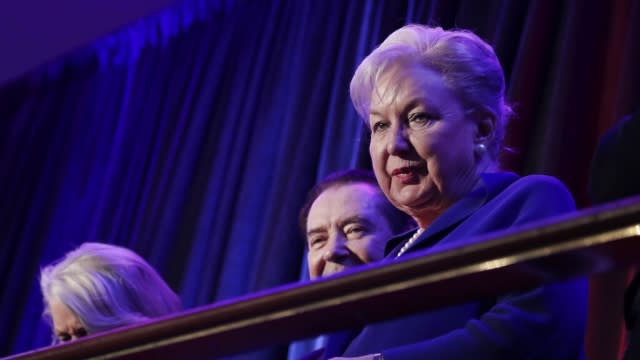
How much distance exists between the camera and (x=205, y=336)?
906mm

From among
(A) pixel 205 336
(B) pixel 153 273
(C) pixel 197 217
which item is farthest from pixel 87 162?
(A) pixel 205 336

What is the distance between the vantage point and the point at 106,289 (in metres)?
2.29

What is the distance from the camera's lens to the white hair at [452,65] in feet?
5.34

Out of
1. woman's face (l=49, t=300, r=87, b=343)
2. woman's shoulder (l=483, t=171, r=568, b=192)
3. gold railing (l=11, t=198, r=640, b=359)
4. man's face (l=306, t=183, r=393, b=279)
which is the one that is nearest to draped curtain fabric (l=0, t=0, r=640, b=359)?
man's face (l=306, t=183, r=393, b=279)

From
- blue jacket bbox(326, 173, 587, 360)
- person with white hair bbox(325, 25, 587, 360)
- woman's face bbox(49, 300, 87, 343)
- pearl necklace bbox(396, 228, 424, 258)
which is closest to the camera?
blue jacket bbox(326, 173, 587, 360)

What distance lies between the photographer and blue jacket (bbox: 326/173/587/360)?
1.27 metres

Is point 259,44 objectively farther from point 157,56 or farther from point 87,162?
point 87,162

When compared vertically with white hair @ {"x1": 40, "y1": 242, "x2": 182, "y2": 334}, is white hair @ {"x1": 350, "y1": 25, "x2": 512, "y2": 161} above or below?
above

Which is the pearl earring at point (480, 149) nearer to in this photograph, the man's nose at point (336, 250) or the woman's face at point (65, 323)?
the man's nose at point (336, 250)

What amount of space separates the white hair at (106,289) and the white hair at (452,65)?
832 millimetres

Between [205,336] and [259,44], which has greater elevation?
[259,44]

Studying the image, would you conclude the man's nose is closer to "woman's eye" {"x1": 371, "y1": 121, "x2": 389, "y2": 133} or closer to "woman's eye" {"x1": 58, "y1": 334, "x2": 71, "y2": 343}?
"woman's eye" {"x1": 371, "y1": 121, "x2": 389, "y2": 133}

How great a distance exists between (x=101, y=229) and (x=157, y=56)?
663mm

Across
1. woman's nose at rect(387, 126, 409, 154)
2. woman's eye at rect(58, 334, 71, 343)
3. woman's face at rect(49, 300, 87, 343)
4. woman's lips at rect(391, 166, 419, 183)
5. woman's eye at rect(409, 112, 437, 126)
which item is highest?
woman's eye at rect(409, 112, 437, 126)
